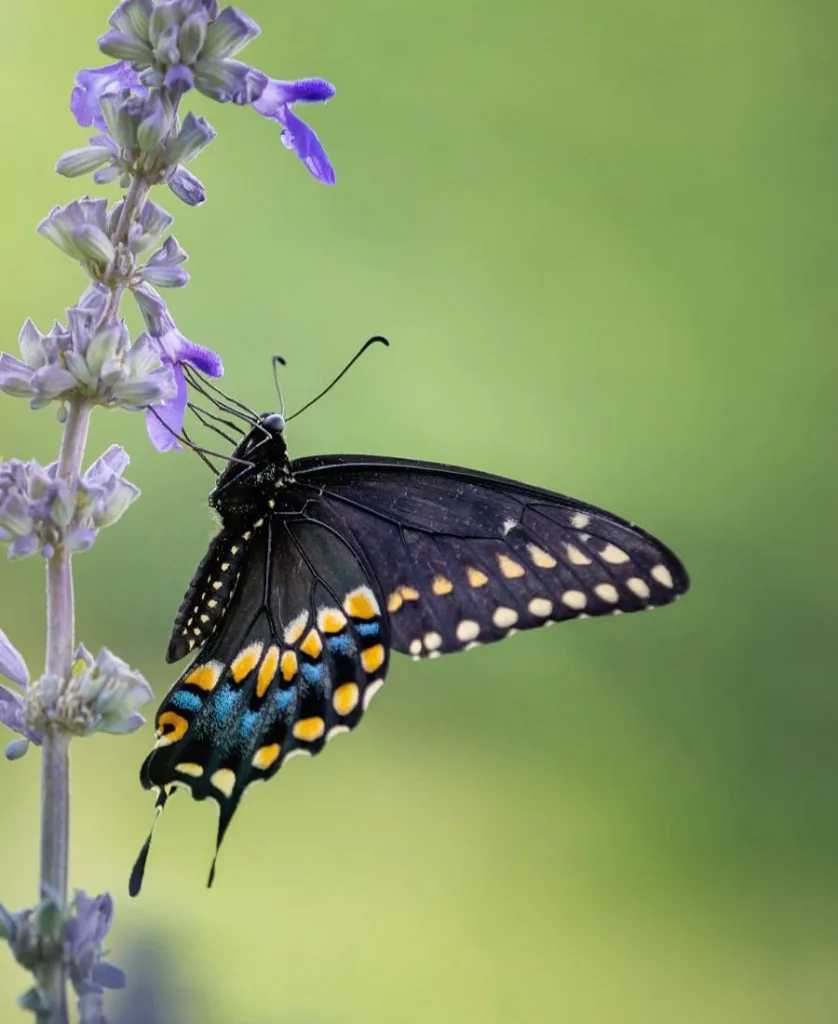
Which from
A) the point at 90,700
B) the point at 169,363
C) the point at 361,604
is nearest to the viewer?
the point at 90,700

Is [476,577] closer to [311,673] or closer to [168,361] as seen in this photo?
[311,673]

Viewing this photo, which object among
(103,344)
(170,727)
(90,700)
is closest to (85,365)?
(103,344)

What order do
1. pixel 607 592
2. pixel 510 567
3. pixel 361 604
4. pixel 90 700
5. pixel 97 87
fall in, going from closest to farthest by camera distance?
pixel 90 700, pixel 97 87, pixel 607 592, pixel 510 567, pixel 361 604

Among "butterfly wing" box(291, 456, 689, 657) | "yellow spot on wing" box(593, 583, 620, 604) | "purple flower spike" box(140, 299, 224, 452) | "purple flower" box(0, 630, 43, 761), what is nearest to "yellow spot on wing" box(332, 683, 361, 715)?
"butterfly wing" box(291, 456, 689, 657)

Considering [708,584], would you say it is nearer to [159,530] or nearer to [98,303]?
[159,530]

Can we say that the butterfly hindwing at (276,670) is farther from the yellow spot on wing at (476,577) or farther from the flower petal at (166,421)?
the flower petal at (166,421)

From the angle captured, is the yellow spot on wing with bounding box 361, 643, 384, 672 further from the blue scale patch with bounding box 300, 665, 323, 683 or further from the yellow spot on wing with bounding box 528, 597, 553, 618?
the yellow spot on wing with bounding box 528, 597, 553, 618

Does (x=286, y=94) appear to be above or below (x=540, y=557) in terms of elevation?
above
